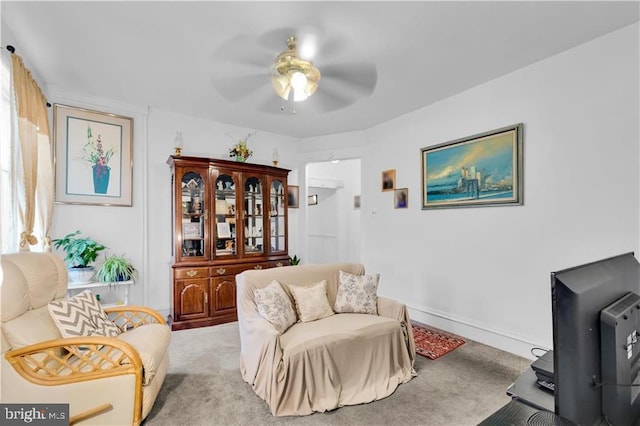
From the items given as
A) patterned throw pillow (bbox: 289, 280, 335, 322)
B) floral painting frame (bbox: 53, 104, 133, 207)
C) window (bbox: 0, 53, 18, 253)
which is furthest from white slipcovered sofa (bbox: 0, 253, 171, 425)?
floral painting frame (bbox: 53, 104, 133, 207)

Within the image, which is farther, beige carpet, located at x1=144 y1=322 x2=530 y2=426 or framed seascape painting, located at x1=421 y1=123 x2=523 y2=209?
framed seascape painting, located at x1=421 y1=123 x2=523 y2=209

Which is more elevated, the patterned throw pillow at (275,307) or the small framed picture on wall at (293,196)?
the small framed picture on wall at (293,196)

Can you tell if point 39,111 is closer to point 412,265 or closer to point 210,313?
point 210,313

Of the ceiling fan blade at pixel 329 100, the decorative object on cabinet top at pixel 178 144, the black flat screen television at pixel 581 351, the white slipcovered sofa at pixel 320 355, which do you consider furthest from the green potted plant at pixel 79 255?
the black flat screen television at pixel 581 351

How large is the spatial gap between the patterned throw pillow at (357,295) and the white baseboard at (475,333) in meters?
1.28

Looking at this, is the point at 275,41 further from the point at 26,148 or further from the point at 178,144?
the point at 178,144

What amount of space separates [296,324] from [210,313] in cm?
175

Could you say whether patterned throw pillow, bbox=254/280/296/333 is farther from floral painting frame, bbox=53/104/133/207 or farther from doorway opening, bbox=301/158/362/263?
doorway opening, bbox=301/158/362/263

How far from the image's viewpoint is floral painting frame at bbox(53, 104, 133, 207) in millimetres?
3320

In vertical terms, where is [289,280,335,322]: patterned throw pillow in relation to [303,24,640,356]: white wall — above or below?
below

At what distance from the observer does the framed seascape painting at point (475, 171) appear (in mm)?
2904

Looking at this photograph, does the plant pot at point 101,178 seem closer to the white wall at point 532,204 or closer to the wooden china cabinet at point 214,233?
the wooden china cabinet at point 214,233

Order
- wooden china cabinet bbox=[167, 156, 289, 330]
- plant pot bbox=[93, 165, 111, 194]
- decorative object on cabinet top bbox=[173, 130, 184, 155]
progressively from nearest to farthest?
plant pot bbox=[93, 165, 111, 194], wooden china cabinet bbox=[167, 156, 289, 330], decorative object on cabinet top bbox=[173, 130, 184, 155]

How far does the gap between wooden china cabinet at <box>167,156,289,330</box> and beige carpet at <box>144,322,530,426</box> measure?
30.4 inches
